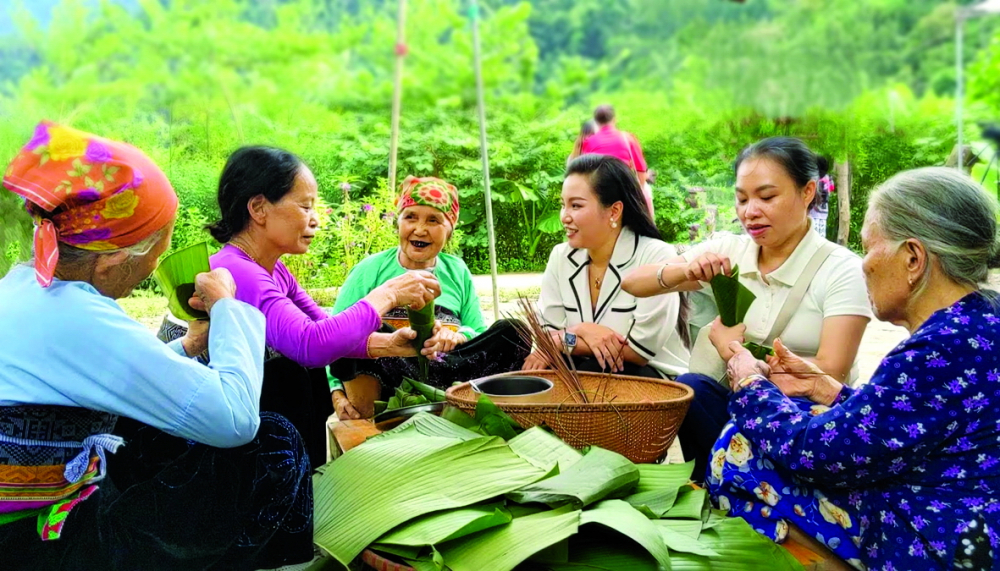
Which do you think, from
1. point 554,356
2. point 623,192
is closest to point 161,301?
point 623,192

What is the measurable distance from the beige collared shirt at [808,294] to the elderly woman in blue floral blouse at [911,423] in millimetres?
648

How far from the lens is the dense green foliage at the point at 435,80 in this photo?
2.75m

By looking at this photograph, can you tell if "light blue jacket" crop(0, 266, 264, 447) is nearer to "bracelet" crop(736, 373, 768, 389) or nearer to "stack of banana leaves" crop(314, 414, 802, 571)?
"stack of banana leaves" crop(314, 414, 802, 571)

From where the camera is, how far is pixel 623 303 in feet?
9.70

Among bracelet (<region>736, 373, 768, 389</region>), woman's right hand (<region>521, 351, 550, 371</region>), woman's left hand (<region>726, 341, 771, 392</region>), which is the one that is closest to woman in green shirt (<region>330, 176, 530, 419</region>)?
woman's right hand (<region>521, 351, 550, 371</region>)

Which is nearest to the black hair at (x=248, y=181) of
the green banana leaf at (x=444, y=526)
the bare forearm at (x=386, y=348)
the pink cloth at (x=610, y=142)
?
the bare forearm at (x=386, y=348)

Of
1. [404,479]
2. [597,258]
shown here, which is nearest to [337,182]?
[597,258]

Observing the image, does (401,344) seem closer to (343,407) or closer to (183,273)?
(343,407)

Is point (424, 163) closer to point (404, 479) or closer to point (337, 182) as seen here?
point (337, 182)

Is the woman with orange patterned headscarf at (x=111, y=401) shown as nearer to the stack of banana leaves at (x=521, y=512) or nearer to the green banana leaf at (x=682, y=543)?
the stack of banana leaves at (x=521, y=512)

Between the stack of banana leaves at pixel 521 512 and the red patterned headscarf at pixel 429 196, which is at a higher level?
the red patterned headscarf at pixel 429 196

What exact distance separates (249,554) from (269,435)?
0.82 ft

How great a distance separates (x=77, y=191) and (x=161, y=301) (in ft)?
9.91

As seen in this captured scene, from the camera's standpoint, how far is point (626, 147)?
18.1ft
